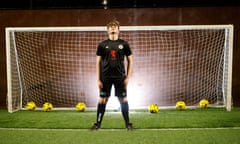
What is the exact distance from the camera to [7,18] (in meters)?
10.4

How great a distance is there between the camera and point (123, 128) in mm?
6730

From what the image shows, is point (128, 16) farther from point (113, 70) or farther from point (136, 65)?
point (113, 70)

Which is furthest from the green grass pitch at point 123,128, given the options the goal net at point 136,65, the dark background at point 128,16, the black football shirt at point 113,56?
the dark background at point 128,16

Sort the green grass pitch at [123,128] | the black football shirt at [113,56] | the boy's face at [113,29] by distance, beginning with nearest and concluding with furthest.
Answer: the green grass pitch at [123,128]
the boy's face at [113,29]
the black football shirt at [113,56]

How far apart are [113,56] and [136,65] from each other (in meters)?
3.85

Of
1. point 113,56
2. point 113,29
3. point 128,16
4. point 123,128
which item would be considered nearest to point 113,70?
point 113,56

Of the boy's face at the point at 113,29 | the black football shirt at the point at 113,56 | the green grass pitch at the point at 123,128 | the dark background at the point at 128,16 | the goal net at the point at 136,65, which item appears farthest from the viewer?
the dark background at the point at 128,16

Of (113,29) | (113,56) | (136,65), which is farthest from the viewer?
(136,65)

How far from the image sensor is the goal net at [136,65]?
10.1 metres

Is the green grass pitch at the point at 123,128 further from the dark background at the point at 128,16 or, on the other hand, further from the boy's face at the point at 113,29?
the dark background at the point at 128,16

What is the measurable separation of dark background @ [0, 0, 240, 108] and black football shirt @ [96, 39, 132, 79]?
396cm

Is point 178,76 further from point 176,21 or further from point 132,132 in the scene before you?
point 132,132

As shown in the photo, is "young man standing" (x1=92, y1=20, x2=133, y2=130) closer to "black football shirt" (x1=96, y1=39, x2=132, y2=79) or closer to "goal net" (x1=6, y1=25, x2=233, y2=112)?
"black football shirt" (x1=96, y1=39, x2=132, y2=79)

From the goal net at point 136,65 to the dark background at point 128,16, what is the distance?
0.31 metres
